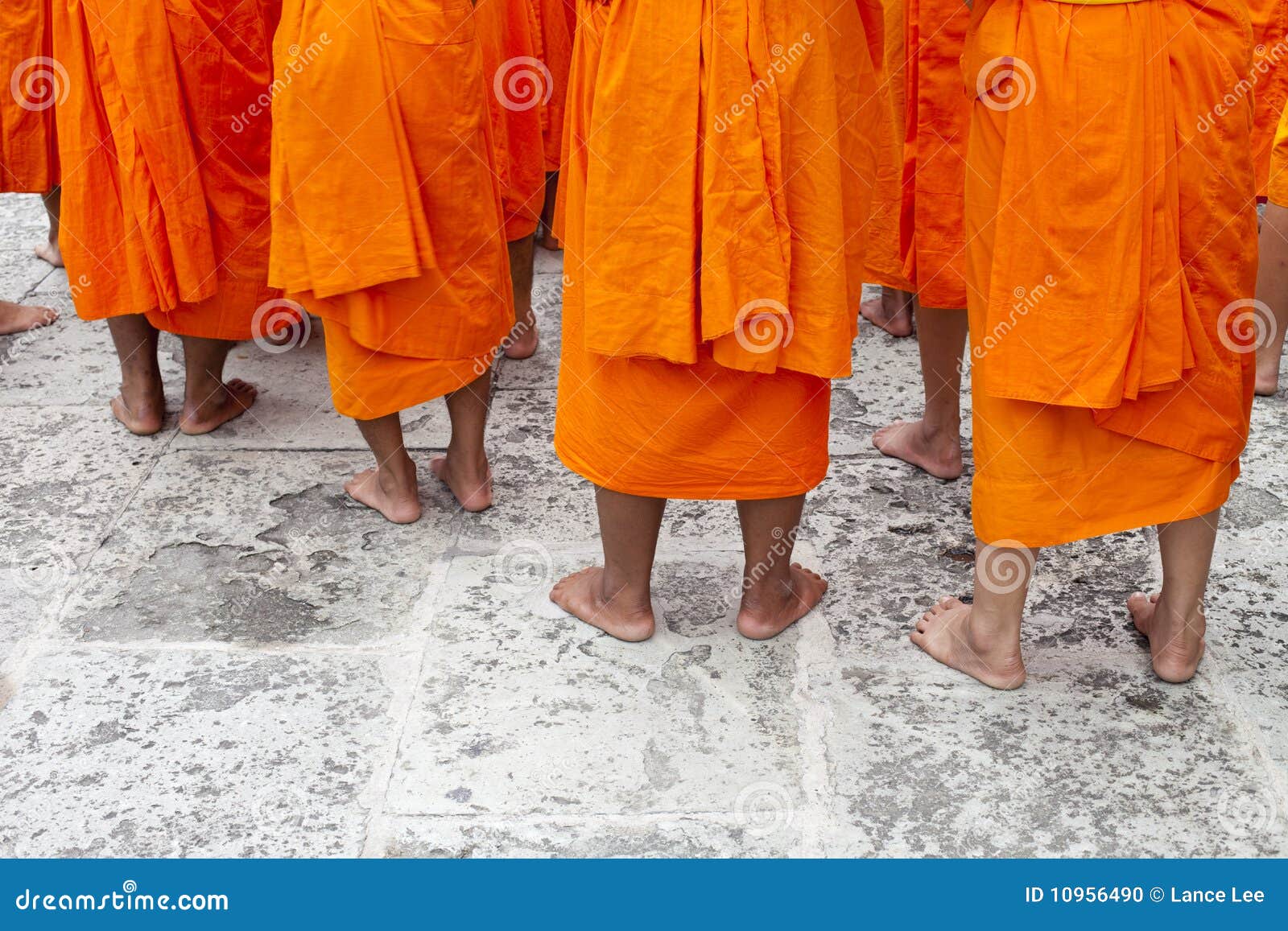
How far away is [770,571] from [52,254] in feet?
12.0

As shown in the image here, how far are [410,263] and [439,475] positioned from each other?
761mm

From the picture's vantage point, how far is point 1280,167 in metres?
3.75

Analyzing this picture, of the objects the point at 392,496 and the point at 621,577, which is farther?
the point at 392,496

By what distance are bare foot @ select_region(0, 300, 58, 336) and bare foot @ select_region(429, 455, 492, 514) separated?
2.01 metres

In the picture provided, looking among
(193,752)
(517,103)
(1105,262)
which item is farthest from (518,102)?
(193,752)

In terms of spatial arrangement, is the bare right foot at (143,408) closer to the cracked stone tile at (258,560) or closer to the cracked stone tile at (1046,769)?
the cracked stone tile at (258,560)

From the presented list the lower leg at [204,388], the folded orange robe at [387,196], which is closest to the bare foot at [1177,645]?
the folded orange robe at [387,196]

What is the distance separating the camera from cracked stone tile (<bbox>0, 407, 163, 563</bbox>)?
360cm

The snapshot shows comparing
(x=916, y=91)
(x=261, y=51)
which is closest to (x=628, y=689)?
(x=916, y=91)

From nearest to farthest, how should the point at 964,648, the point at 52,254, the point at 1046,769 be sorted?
the point at 1046,769 < the point at 964,648 < the point at 52,254

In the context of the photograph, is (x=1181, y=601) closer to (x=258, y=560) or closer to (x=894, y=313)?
(x=894, y=313)

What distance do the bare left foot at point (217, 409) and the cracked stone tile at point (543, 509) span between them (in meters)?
0.83

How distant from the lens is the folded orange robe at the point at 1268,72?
3912mm

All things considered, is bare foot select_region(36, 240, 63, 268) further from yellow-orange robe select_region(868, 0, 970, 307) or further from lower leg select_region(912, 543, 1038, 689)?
lower leg select_region(912, 543, 1038, 689)
